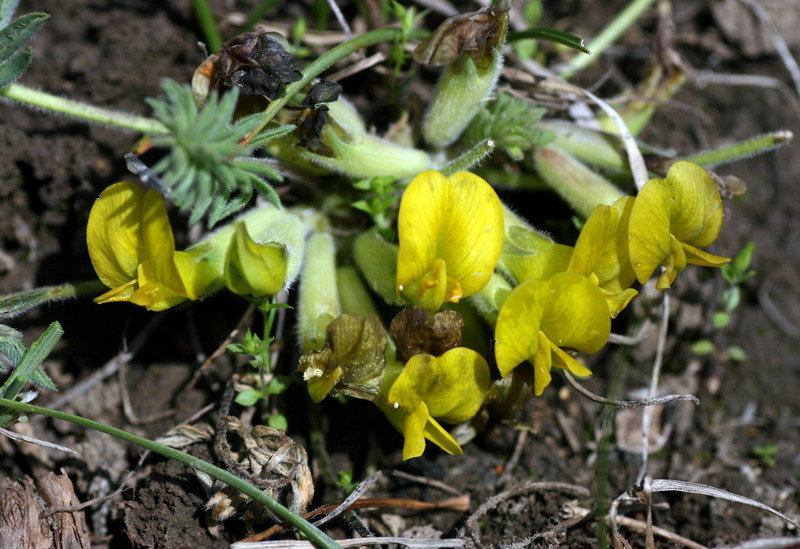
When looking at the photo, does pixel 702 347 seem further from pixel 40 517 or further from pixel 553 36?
pixel 40 517

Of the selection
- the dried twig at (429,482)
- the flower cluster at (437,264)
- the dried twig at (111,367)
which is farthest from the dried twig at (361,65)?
the dried twig at (429,482)

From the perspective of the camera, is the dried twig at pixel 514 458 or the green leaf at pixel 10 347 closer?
the green leaf at pixel 10 347

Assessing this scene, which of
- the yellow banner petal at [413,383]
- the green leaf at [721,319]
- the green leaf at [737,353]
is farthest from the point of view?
the green leaf at [737,353]

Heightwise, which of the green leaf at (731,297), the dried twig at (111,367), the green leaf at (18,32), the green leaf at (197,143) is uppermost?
the green leaf at (18,32)

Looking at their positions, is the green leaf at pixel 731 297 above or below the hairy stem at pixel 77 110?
below

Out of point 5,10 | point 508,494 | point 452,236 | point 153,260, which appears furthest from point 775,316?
point 5,10

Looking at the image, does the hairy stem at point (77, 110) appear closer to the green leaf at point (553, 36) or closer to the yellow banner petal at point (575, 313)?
the green leaf at point (553, 36)

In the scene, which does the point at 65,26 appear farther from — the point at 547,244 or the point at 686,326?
the point at 686,326

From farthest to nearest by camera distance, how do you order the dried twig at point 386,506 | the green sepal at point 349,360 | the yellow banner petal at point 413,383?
the dried twig at point 386,506 < the green sepal at point 349,360 < the yellow banner petal at point 413,383
